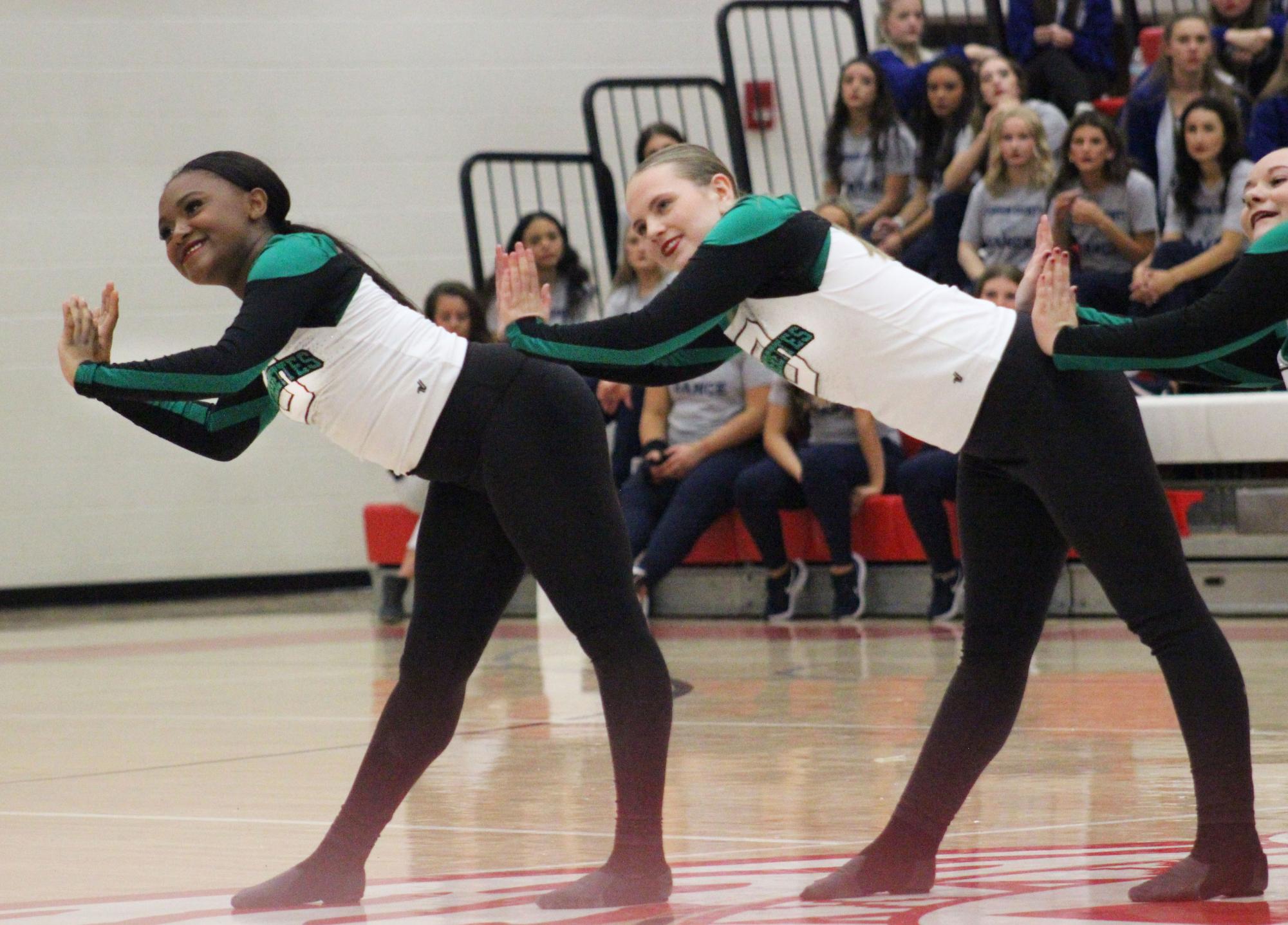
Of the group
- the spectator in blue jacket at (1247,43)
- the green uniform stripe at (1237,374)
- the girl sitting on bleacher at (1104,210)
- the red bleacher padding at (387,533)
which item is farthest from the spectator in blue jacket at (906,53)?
the green uniform stripe at (1237,374)

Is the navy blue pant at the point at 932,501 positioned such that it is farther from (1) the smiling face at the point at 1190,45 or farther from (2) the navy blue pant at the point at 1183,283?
(1) the smiling face at the point at 1190,45

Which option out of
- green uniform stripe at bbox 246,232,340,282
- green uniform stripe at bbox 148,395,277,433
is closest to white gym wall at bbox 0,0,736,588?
green uniform stripe at bbox 148,395,277,433

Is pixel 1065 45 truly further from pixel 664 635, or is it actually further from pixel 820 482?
pixel 664 635

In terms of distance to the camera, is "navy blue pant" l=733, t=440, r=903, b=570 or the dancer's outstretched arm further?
"navy blue pant" l=733, t=440, r=903, b=570

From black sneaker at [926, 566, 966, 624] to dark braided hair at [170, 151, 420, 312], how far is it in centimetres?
511

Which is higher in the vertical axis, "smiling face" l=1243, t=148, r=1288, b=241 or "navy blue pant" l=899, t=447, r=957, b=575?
"smiling face" l=1243, t=148, r=1288, b=241

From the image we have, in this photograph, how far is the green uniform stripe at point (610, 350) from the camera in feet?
9.61

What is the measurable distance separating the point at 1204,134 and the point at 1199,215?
1.27 ft

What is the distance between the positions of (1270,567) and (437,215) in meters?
5.66

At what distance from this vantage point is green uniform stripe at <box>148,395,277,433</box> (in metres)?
3.25

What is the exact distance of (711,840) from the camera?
138 inches

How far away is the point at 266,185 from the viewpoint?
3.18 metres

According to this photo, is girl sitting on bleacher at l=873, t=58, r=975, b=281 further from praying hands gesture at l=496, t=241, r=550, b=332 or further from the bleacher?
praying hands gesture at l=496, t=241, r=550, b=332

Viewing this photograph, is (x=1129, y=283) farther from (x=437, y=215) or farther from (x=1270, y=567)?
(x=437, y=215)
